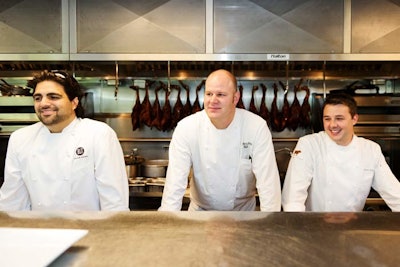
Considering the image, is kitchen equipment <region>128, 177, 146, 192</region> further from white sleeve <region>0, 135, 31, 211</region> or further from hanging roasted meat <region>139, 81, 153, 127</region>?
white sleeve <region>0, 135, 31, 211</region>

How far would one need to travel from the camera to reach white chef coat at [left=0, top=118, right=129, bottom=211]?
2170mm

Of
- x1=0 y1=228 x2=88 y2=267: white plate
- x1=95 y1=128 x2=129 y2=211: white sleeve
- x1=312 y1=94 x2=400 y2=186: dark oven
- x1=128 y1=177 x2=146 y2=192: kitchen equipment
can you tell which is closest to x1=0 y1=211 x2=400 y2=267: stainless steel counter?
x1=0 y1=228 x2=88 y2=267: white plate

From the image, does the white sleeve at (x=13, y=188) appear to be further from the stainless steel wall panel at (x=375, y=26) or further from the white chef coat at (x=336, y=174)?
the stainless steel wall panel at (x=375, y=26)

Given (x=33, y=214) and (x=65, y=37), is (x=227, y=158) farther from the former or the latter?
(x=65, y=37)

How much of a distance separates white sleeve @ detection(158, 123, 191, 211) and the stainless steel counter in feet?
Result: 3.22

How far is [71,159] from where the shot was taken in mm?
2197

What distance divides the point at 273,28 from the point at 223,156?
4.78ft

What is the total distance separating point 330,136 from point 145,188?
1.64 m

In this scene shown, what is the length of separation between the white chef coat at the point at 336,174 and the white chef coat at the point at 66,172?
1.09m

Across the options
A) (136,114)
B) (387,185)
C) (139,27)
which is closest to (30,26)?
(139,27)

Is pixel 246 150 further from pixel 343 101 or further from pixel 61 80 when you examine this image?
pixel 61 80

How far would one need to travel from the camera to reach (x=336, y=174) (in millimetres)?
2564

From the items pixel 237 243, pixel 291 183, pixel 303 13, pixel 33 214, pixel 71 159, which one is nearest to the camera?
pixel 237 243

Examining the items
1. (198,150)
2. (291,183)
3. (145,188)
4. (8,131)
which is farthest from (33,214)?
(8,131)
